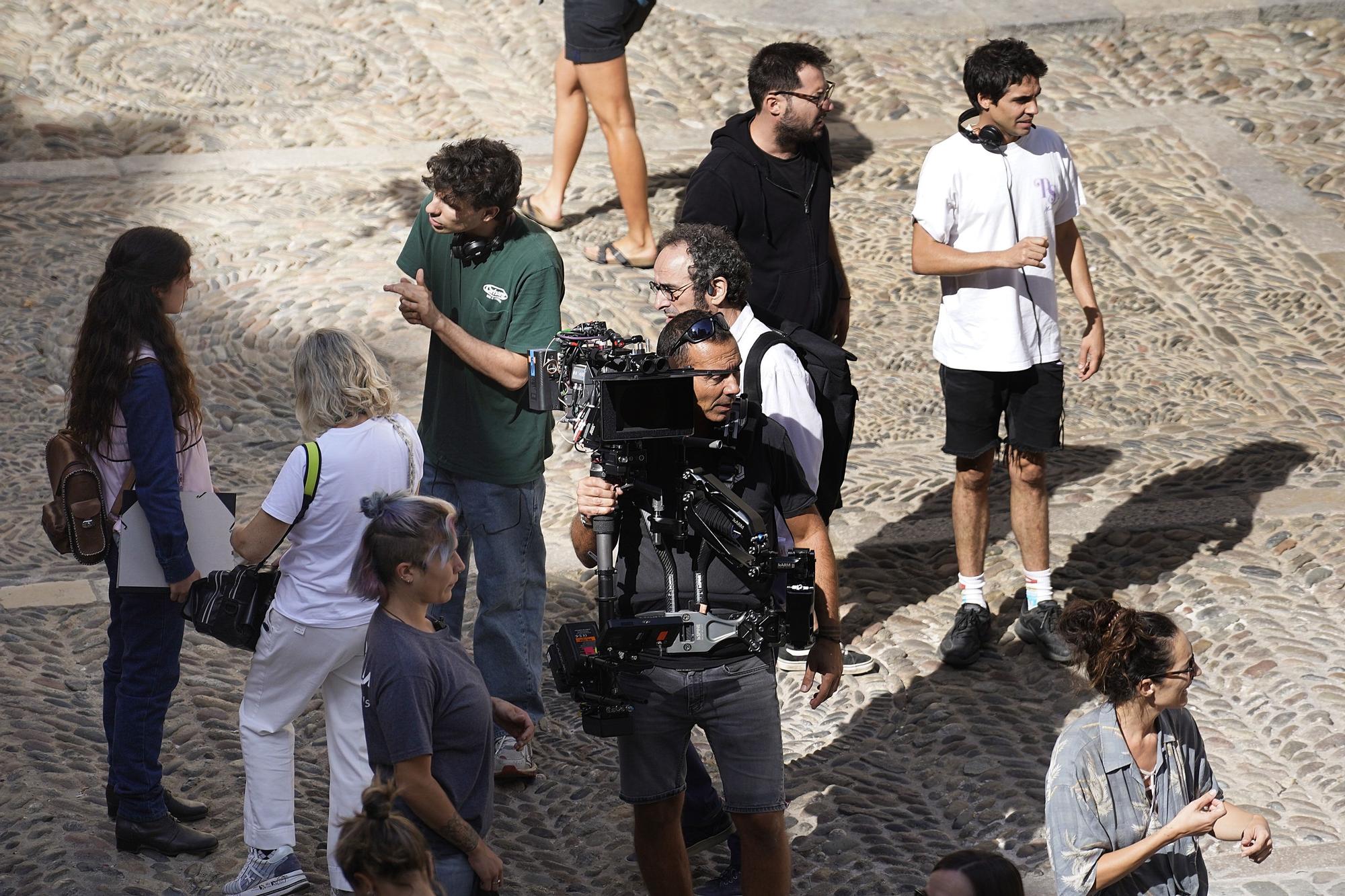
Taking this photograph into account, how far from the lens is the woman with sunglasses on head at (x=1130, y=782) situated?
11.6ft

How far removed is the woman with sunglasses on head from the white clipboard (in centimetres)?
257

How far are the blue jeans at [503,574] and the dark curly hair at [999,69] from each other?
227 cm

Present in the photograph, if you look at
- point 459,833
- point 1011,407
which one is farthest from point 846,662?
point 459,833

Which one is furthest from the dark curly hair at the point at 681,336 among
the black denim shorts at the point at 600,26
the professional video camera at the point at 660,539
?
the black denim shorts at the point at 600,26

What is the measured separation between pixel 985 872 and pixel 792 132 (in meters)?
3.52

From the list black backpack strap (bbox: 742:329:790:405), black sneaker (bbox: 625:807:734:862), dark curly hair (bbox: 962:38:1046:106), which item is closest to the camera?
black backpack strap (bbox: 742:329:790:405)

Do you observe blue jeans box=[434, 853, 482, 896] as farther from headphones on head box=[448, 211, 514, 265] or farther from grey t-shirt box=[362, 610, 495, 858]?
headphones on head box=[448, 211, 514, 265]

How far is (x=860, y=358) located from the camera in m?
8.85

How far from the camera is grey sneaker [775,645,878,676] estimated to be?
20.3 feet

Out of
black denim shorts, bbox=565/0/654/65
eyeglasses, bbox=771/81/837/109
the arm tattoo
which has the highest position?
black denim shorts, bbox=565/0/654/65

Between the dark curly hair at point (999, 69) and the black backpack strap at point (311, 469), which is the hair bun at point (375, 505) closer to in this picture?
the black backpack strap at point (311, 469)

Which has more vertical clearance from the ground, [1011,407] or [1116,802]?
[1011,407]

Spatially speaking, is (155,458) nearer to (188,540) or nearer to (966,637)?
(188,540)

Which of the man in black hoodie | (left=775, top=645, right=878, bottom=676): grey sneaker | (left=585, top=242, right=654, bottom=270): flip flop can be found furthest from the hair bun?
(left=585, top=242, right=654, bottom=270): flip flop
